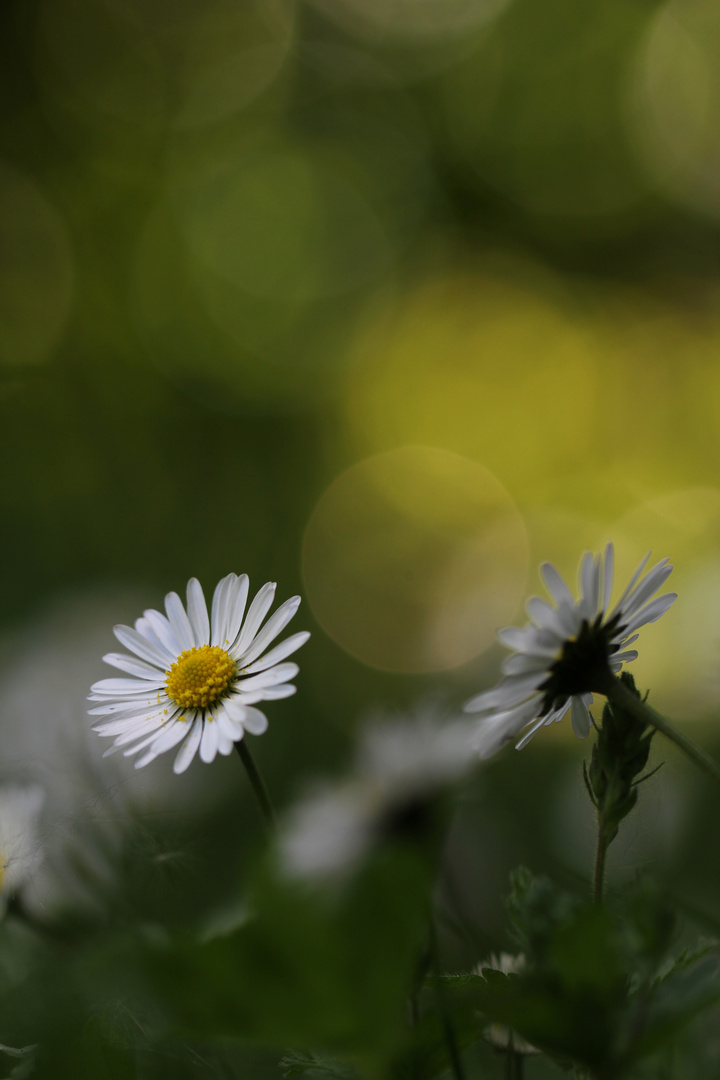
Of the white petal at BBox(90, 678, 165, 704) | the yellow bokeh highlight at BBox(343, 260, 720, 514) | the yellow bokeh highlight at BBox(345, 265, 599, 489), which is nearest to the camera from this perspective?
the white petal at BBox(90, 678, 165, 704)

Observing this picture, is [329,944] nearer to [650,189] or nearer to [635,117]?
[650,189]

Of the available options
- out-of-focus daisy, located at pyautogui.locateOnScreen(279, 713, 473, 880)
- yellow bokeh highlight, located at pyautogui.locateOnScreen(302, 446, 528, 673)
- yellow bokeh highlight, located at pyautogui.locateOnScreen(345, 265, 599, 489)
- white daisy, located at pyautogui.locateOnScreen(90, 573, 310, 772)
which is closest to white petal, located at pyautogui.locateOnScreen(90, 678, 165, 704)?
white daisy, located at pyautogui.locateOnScreen(90, 573, 310, 772)

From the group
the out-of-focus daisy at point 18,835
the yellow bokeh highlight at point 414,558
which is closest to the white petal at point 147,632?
the out-of-focus daisy at point 18,835

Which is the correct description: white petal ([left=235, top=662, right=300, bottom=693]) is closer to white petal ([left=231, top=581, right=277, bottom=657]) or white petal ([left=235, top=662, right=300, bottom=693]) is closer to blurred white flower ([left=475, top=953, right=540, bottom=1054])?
white petal ([left=231, top=581, right=277, bottom=657])

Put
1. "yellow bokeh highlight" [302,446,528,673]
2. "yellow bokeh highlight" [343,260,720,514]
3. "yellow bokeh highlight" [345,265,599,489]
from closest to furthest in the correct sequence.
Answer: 1. "yellow bokeh highlight" [302,446,528,673]
2. "yellow bokeh highlight" [343,260,720,514]
3. "yellow bokeh highlight" [345,265,599,489]

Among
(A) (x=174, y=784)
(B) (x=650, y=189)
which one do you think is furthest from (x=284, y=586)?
(B) (x=650, y=189)

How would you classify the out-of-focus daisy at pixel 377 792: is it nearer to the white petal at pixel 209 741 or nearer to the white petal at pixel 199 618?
the white petal at pixel 209 741
